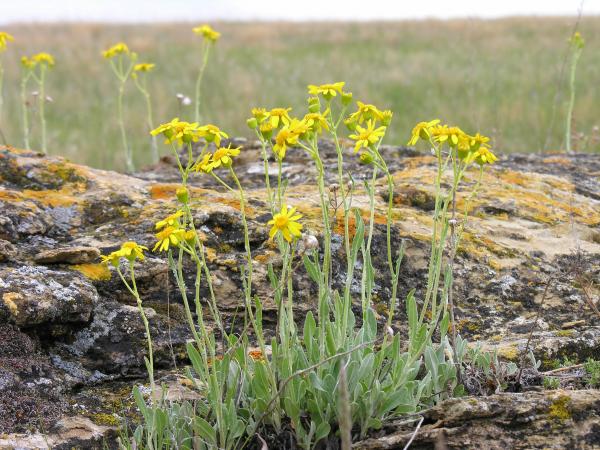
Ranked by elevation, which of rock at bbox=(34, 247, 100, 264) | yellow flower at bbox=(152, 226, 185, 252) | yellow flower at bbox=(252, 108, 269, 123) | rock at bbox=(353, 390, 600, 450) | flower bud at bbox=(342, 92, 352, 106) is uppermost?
flower bud at bbox=(342, 92, 352, 106)

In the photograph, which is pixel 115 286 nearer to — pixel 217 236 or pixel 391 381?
pixel 217 236

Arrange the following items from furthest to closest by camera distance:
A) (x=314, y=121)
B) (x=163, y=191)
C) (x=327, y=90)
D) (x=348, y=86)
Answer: (x=348, y=86) → (x=163, y=191) → (x=327, y=90) → (x=314, y=121)

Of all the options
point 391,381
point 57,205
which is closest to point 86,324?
point 57,205

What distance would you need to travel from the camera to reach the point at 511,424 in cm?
208

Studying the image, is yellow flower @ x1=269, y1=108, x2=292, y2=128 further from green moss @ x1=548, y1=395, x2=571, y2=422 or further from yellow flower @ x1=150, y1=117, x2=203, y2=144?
green moss @ x1=548, y1=395, x2=571, y2=422

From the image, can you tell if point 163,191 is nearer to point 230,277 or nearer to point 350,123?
point 230,277

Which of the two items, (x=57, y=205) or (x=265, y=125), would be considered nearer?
(x=265, y=125)

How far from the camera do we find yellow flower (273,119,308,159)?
2.07m

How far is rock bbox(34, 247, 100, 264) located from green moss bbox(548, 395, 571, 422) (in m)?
1.73

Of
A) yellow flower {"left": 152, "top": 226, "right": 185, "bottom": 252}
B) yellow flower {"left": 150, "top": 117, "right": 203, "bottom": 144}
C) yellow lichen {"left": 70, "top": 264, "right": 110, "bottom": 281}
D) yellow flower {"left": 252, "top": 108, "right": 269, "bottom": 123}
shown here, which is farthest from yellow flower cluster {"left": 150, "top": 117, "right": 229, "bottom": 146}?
yellow lichen {"left": 70, "top": 264, "right": 110, "bottom": 281}

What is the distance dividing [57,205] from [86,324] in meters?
0.92

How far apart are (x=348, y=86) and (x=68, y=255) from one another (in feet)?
35.0

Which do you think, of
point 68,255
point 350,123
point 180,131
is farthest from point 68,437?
point 350,123

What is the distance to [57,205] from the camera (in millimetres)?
3402
